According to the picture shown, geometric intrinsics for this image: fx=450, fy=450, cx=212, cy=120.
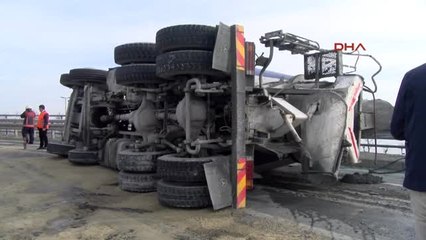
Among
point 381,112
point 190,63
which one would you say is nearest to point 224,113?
point 190,63

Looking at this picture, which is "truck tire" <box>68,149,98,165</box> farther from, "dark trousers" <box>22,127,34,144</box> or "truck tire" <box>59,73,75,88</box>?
"dark trousers" <box>22,127,34,144</box>

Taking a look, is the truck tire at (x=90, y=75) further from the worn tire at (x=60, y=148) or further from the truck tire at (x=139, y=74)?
the truck tire at (x=139, y=74)

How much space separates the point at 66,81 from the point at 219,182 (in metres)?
6.91

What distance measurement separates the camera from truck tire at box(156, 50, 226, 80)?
5754 millimetres

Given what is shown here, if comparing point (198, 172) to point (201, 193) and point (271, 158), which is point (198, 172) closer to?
point (201, 193)

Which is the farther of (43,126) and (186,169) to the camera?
(43,126)

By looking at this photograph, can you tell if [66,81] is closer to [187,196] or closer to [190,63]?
[190,63]

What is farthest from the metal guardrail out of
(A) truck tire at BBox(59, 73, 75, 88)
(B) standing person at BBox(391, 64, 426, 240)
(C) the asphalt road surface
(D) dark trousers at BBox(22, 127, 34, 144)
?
(B) standing person at BBox(391, 64, 426, 240)

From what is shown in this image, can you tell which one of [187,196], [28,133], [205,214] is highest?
[28,133]

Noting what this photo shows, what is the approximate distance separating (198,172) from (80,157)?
4.99m

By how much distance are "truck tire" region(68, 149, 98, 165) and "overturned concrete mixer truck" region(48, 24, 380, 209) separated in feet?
7.57

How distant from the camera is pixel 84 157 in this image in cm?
988

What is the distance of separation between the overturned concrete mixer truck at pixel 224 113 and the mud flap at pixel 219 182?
0.04 ft

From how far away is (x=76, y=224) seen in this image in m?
5.09
